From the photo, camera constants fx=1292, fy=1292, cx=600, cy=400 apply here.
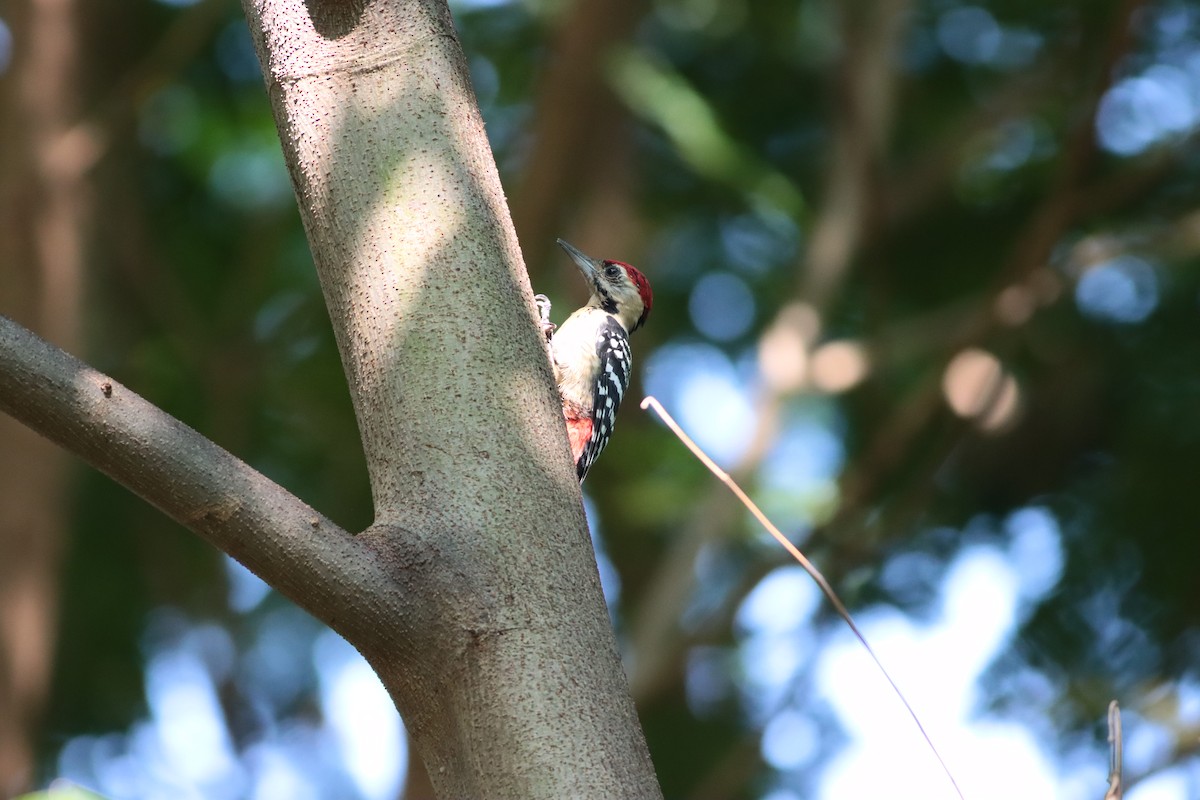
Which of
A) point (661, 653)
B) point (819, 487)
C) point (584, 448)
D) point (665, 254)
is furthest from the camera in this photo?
point (665, 254)

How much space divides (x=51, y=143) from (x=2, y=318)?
16.8 ft

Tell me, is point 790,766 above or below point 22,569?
below

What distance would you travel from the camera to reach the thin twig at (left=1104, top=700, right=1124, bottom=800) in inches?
72.0

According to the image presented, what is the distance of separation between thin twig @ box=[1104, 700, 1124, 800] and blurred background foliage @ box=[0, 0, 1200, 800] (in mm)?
2799

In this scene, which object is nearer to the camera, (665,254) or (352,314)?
(352,314)

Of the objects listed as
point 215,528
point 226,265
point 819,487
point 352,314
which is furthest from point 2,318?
point 226,265

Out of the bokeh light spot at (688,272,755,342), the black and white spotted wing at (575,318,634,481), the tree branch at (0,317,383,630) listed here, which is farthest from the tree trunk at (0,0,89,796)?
the tree branch at (0,317,383,630)

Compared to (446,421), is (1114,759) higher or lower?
lower

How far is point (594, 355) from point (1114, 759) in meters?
3.47

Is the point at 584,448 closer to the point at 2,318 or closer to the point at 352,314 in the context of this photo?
the point at 352,314

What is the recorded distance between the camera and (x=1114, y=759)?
190 centimetres

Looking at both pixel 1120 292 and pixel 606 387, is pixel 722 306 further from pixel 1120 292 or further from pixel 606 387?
pixel 606 387

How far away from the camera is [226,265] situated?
8352 millimetres

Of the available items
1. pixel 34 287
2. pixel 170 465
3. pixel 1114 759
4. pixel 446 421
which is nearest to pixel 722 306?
pixel 34 287
